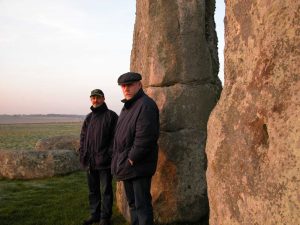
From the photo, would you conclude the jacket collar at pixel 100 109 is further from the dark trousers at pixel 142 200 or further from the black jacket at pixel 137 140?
the dark trousers at pixel 142 200

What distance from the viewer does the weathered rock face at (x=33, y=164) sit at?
42.6 feet

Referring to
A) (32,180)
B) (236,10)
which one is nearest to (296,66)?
(236,10)

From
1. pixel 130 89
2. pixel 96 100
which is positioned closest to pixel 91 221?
pixel 96 100

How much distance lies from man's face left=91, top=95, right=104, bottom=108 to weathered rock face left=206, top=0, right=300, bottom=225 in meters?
3.47

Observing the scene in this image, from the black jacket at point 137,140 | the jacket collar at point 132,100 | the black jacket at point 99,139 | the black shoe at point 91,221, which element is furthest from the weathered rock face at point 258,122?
Answer: the black shoe at point 91,221

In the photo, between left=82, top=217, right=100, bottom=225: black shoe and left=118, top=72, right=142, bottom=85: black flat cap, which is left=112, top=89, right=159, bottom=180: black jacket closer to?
left=118, top=72, right=142, bottom=85: black flat cap

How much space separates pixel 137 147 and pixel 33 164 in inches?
328

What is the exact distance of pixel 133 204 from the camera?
6.21 meters

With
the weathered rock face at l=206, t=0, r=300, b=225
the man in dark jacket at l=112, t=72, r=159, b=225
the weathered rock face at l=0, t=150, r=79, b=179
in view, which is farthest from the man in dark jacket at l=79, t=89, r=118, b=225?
the weathered rock face at l=0, t=150, r=79, b=179

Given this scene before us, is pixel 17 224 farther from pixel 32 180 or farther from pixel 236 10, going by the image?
pixel 236 10

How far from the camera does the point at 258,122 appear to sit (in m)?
3.62

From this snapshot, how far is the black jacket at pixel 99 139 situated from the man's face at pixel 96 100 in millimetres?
58

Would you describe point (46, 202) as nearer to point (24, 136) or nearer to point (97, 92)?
point (97, 92)

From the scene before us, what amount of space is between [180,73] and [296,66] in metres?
3.93
